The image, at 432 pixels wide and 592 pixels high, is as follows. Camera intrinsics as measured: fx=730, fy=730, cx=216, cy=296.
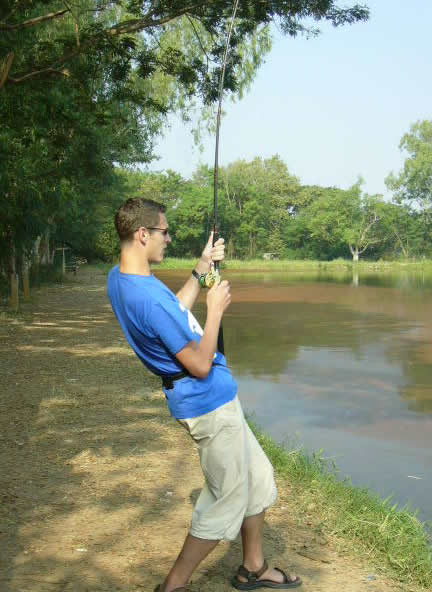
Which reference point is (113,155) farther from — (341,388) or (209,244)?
(209,244)

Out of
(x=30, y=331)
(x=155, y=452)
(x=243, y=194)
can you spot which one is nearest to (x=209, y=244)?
(x=155, y=452)

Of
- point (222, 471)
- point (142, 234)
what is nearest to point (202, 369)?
point (222, 471)

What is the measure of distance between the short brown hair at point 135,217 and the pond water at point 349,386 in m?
3.37

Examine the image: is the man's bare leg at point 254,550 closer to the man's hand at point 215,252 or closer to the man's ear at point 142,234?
the man's hand at point 215,252

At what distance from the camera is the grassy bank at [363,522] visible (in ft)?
12.2

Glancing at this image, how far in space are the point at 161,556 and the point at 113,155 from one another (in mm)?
23668

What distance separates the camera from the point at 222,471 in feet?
9.64

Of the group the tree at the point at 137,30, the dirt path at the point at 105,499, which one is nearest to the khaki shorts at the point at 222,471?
the dirt path at the point at 105,499

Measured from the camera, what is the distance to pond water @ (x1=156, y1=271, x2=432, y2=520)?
6344mm

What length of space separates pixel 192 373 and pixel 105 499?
6.68ft

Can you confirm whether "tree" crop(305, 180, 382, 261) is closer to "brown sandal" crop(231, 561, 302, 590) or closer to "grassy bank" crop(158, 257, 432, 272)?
"grassy bank" crop(158, 257, 432, 272)

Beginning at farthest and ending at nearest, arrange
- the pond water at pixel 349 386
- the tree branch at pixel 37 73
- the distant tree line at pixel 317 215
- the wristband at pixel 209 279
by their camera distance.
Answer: the distant tree line at pixel 317 215, the tree branch at pixel 37 73, the pond water at pixel 349 386, the wristband at pixel 209 279

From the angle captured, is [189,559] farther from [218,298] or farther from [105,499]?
[105,499]

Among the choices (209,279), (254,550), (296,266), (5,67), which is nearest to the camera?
(209,279)
